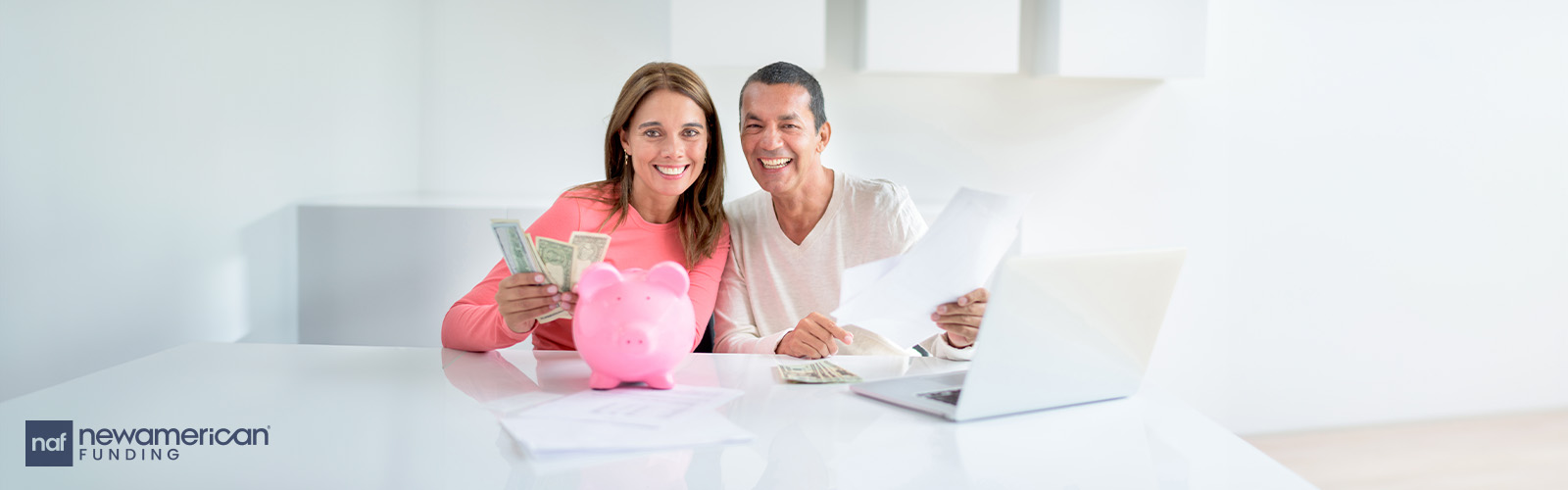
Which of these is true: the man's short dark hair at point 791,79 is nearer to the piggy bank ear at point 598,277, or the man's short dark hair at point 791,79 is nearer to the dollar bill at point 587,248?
the dollar bill at point 587,248

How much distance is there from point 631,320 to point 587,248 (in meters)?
0.17

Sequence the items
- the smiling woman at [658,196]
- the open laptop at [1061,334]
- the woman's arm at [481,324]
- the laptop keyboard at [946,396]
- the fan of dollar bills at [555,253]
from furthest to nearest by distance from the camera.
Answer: the smiling woman at [658,196]
the woman's arm at [481,324]
the fan of dollar bills at [555,253]
the laptop keyboard at [946,396]
the open laptop at [1061,334]

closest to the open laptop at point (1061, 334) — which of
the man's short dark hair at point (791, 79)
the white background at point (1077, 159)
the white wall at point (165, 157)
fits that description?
the man's short dark hair at point (791, 79)

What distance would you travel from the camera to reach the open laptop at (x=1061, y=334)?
1.02m

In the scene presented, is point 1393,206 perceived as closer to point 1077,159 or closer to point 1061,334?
point 1077,159

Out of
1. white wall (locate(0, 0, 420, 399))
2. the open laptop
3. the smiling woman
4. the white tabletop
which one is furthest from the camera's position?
white wall (locate(0, 0, 420, 399))

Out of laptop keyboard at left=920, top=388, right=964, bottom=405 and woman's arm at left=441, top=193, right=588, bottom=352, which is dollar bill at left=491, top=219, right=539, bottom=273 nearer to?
woman's arm at left=441, top=193, right=588, bottom=352

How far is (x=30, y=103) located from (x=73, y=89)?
99 millimetres

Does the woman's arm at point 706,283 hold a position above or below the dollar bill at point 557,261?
below

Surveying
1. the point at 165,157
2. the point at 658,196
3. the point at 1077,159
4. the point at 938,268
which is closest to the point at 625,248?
the point at 658,196

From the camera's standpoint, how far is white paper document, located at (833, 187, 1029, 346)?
3.92 feet

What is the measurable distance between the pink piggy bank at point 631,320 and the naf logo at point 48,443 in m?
0.54

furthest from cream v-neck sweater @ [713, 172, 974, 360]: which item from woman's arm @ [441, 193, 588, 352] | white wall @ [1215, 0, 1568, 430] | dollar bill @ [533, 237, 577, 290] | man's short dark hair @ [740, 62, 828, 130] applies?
white wall @ [1215, 0, 1568, 430]

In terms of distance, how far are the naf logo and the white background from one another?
1.43 metres
